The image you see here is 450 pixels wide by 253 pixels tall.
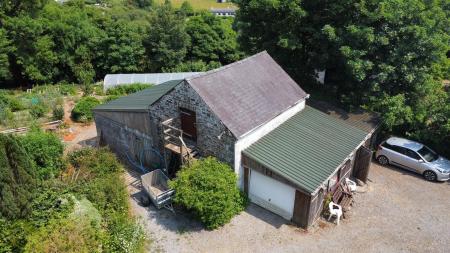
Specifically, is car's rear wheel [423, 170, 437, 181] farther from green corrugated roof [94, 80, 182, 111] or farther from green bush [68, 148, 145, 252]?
green bush [68, 148, 145, 252]

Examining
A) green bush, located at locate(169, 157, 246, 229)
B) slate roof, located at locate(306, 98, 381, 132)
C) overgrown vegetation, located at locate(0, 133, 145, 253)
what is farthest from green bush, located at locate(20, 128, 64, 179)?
slate roof, located at locate(306, 98, 381, 132)

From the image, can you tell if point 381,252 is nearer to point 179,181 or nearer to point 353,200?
point 353,200

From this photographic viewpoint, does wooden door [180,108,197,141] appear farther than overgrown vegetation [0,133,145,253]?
Yes

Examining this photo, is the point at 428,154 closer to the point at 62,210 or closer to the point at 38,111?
the point at 62,210

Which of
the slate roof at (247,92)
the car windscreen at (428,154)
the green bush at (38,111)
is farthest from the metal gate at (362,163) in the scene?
the green bush at (38,111)

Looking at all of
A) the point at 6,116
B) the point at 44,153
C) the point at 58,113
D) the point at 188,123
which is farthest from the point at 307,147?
the point at 6,116

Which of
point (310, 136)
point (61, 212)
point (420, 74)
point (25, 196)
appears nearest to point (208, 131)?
point (310, 136)

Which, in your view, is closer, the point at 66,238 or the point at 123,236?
the point at 66,238

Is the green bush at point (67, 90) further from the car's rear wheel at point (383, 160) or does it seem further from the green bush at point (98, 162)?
the car's rear wheel at point (383, 160)
